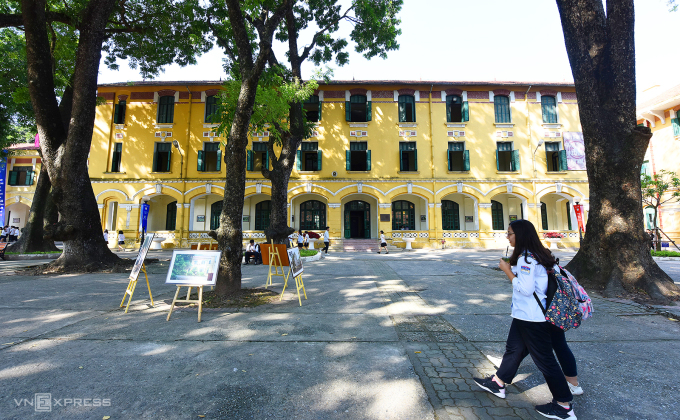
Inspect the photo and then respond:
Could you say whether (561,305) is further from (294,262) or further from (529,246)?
(294,262)

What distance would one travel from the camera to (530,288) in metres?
2.38

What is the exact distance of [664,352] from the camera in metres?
3.42

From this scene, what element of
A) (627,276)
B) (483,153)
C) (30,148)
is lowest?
(627,276)

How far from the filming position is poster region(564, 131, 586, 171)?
68.1 ft

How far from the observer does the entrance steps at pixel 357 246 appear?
1914 centimetres

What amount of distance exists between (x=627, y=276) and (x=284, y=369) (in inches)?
282

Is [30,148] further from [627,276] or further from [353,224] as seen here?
[627,276]

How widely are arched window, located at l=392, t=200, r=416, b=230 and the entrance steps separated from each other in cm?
308

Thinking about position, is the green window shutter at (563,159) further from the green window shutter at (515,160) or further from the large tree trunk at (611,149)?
the large tree trunk at (611,149)

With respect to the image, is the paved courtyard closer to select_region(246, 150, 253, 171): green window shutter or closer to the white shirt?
the white shirt

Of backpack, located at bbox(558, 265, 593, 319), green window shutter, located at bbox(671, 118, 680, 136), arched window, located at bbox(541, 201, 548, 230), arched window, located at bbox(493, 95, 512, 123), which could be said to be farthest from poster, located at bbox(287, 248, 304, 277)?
green window shutter, located at bbox(671, 118, 680, 136)

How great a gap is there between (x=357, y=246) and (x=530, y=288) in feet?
56.4

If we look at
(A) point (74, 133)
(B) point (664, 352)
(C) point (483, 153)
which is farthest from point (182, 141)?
(B) point (664, 352)

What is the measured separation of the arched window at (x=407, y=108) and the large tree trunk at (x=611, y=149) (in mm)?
14291
